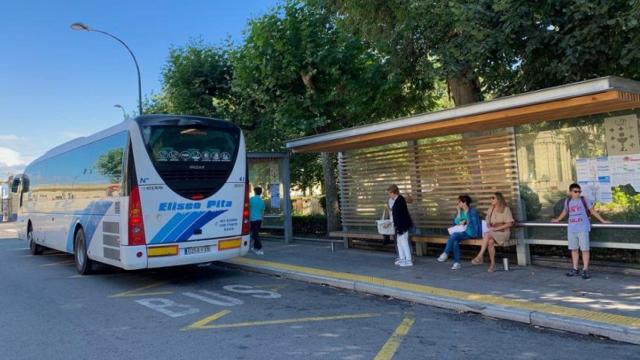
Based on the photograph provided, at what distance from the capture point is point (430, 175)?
11070 mm

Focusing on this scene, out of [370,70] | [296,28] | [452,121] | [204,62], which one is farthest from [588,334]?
[204,62]

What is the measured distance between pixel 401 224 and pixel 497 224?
1.82m

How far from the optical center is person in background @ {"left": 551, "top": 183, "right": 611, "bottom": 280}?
26.6 feet

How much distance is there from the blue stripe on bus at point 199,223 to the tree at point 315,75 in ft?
18.5

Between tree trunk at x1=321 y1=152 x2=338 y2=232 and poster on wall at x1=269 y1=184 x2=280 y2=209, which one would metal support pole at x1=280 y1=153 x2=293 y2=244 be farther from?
tree trunk at x1=321 y1=152 x2=338 y2=232

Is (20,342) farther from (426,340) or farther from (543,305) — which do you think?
(543,305)

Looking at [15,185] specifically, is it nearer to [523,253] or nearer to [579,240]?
[523,253]

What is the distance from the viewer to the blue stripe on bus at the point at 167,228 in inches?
352

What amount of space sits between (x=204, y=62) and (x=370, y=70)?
27.7 feet

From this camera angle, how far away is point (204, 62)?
19.9m

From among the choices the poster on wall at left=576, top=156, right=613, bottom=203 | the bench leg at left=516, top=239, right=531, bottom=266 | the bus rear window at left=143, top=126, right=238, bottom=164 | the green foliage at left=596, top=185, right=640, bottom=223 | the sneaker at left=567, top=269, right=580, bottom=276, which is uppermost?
the bus rear window at left=143, top=126, right=238, bottom=164

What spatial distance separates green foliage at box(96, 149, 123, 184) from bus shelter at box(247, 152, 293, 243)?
204 inches

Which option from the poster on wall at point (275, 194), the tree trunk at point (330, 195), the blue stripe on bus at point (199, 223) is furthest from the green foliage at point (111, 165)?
the tree trunk at point (330, 195)

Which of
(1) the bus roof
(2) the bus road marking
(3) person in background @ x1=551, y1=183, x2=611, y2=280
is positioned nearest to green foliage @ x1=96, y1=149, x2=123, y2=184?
(1) the bus roof
